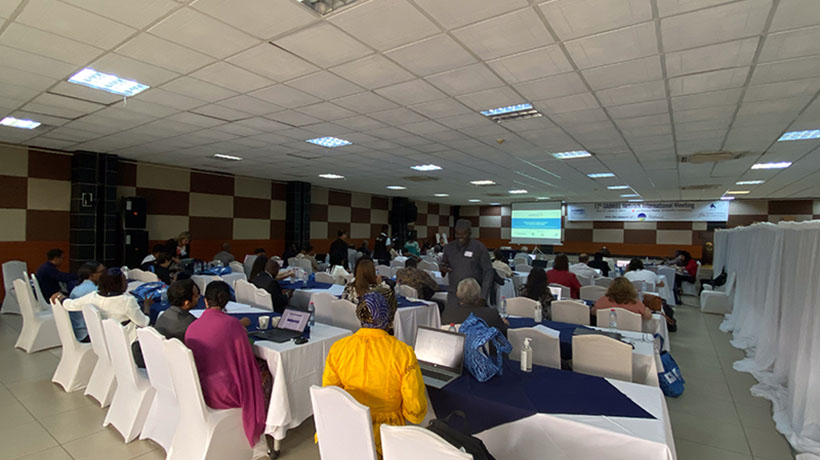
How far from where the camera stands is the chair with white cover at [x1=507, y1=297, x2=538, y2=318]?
14.1 ft

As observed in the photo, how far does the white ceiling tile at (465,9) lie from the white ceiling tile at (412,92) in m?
1.14

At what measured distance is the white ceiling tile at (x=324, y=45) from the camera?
2816 millimetres

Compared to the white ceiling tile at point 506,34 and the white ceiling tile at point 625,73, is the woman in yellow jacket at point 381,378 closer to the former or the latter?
the white ceiling tile at point 506,34

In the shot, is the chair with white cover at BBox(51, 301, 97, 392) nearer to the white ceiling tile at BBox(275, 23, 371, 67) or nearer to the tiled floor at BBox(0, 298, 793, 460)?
the tiled floor at BBox(0, 298, 793, 460)

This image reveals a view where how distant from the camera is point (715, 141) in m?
5.75

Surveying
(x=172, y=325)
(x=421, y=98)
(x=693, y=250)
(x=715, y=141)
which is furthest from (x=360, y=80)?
(x=693, y=250)

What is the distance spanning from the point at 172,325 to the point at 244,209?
9.17 m

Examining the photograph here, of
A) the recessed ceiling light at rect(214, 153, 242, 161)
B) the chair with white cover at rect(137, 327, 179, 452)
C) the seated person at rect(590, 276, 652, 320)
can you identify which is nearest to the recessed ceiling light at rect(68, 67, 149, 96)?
the chair with white cover at rect(137, 327, 179, 452)

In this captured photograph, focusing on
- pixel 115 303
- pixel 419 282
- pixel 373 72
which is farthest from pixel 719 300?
pixel 115 303

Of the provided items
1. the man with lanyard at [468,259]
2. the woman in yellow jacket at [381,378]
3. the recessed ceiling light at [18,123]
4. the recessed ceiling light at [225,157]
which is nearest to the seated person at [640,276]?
the man with lanyard at [468,259]

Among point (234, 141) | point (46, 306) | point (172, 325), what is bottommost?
point (46, 306)

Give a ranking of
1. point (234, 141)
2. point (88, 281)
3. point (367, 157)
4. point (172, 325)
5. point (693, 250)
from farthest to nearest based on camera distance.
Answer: point (693, 250) → point (367, 157) → point (234, 141) → point (88, 281) → point (172, 325)

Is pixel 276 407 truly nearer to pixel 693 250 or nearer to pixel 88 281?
pixel 88 281

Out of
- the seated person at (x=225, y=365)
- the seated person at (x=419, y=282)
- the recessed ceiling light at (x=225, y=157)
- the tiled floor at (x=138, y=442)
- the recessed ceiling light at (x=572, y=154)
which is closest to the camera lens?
the seated person at (x=225, y=365)
